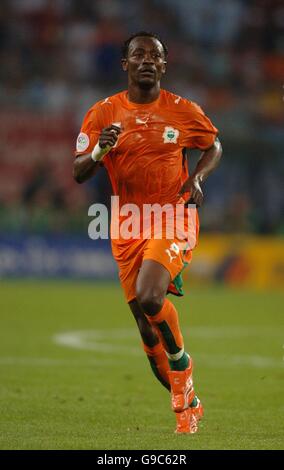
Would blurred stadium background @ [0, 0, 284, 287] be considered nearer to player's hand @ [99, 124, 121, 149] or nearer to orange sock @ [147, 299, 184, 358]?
orange sock @ [147, 299, 184, 358]

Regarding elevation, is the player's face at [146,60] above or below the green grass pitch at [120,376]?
above

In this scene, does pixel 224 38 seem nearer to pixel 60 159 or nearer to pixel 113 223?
pixel 60 159

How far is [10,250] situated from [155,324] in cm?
1492

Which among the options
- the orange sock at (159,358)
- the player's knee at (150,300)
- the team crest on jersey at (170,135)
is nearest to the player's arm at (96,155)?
the team crest on jersey at (170,135)

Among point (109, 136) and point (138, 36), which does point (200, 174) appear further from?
point (138, 36)

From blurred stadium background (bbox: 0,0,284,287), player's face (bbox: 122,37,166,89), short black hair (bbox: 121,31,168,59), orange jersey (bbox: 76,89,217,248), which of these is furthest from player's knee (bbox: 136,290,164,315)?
blurred stadium background (bbox: 0,0,284,287)

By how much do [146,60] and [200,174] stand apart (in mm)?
870

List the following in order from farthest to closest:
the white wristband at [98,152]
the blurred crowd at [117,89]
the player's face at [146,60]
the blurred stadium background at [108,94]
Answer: the blurred crowd at [117,89] < the blurred stadium background at [108,94] < the player's face at [146,60] < the white wristband at [98,152]

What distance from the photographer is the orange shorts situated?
692 cm

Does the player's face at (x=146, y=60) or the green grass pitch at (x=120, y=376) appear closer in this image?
the green grass pitch at (x=120, y=376)

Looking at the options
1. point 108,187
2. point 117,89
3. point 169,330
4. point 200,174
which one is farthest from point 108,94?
point 169,330

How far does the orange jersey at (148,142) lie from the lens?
722cm

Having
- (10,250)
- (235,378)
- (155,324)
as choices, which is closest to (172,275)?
(155,324)

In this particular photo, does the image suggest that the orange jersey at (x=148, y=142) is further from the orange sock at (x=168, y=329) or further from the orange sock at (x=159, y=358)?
the orange sock at (x=159, y=358)
